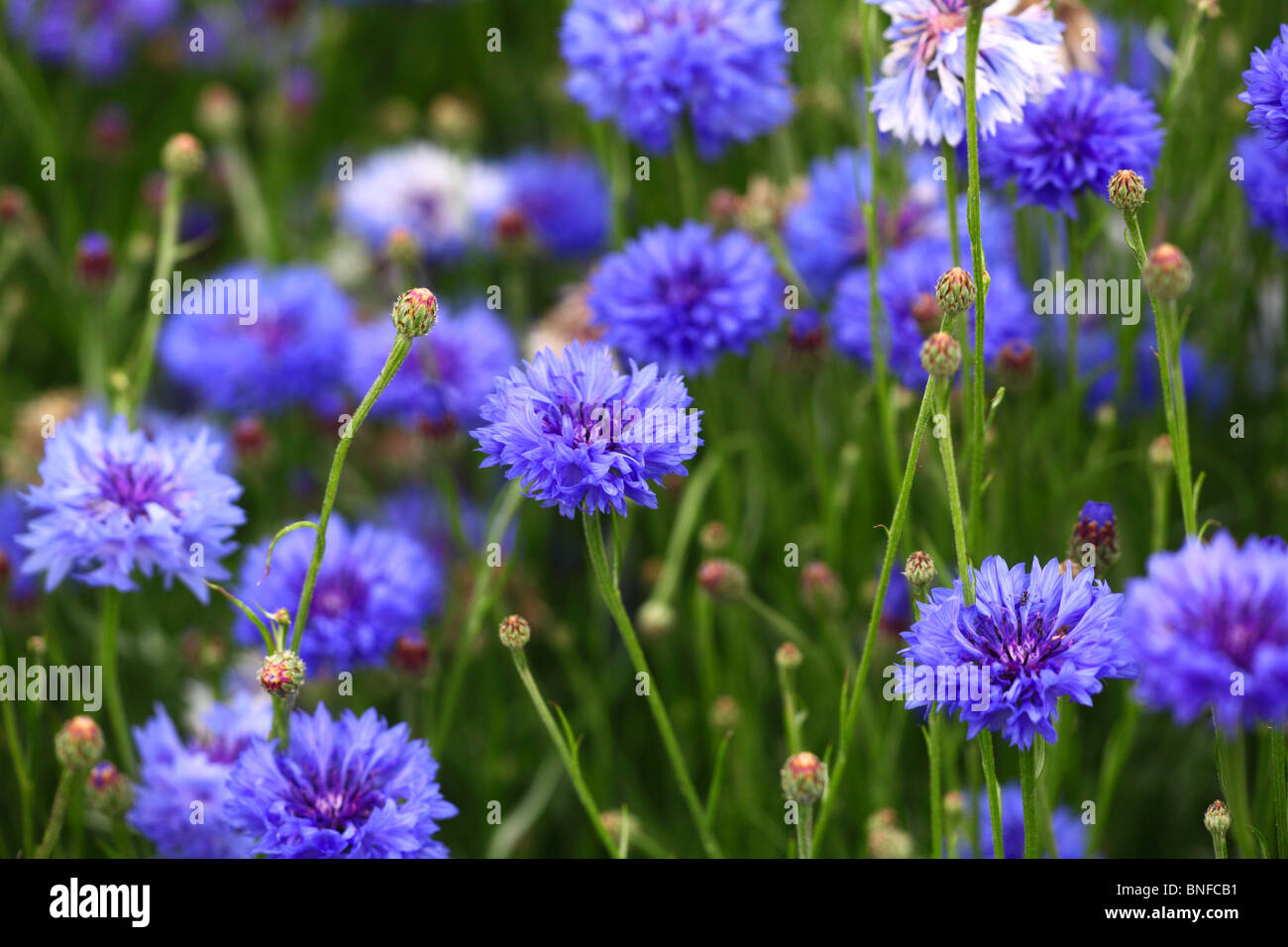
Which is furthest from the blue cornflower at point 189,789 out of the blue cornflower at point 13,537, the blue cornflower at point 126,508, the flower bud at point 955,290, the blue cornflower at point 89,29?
the blue cornflower at point 89,29

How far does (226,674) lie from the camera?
1.29 meters

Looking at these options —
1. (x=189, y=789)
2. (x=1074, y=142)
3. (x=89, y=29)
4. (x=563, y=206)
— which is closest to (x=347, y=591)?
(x=189, y=789)

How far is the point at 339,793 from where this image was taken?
0.78 m

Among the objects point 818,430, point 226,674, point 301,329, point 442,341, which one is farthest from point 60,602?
point 818,430

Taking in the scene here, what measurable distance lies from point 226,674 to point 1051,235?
0.90 m

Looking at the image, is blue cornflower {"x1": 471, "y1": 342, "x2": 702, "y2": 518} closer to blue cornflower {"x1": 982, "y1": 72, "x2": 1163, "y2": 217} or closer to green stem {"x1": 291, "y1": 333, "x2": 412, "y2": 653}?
green stem {"x1": 291, "y1": 333, "x2": 412, "y2": 653}

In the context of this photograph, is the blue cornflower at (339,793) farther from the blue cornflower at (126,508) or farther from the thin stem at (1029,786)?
the thin stem at (1029,786)

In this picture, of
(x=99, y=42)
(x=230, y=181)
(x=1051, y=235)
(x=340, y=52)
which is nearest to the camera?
(x=1051, y=235)

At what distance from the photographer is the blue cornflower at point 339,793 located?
2.45ft

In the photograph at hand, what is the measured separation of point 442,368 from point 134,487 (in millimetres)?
453

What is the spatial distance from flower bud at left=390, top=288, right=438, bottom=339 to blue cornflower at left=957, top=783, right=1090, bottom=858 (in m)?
0.57

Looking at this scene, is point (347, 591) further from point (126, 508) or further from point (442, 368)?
point (442, 368)
